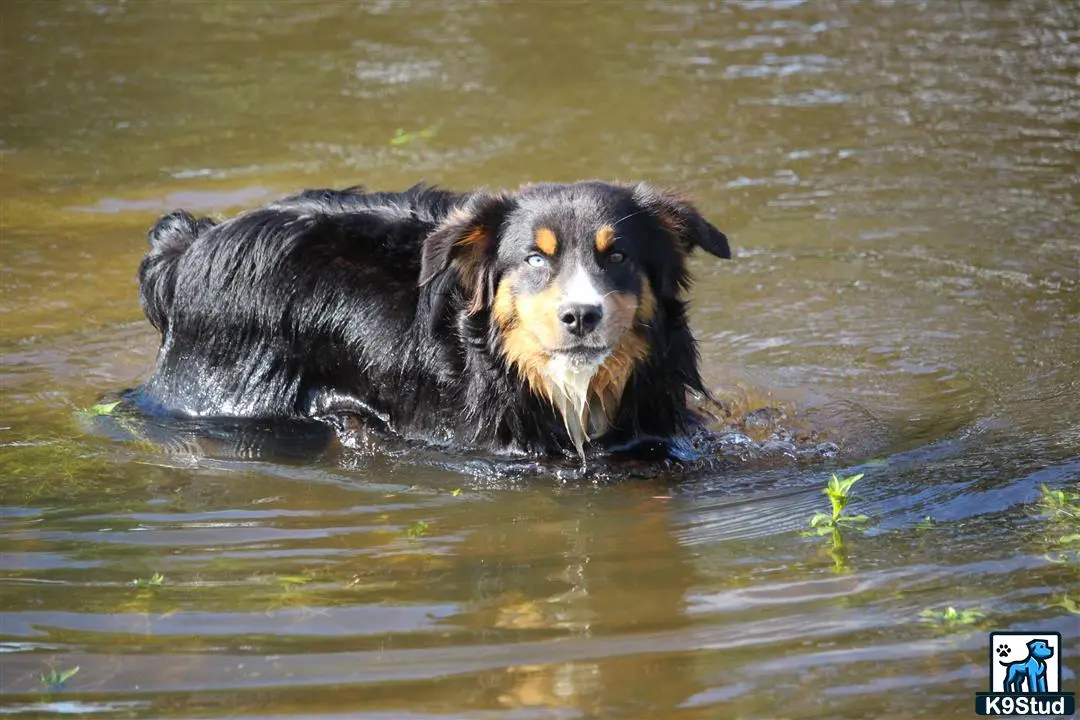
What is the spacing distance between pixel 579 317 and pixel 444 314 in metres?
1.08

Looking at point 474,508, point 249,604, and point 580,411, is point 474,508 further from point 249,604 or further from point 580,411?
point 249,604

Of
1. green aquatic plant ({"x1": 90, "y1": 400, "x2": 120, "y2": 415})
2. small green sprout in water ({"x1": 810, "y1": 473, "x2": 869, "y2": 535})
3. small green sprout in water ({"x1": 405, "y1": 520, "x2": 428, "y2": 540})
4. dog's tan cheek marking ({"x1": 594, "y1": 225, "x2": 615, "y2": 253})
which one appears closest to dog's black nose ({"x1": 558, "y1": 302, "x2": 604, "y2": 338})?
dog's tan cheek marking ({"x1": 594, "y1": 225, "x2": 615, "y2": 253})

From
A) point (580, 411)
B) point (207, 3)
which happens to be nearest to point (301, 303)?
point (580, 411)

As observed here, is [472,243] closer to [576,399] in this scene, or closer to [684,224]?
[576,399]

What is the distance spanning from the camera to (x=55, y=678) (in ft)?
14.3

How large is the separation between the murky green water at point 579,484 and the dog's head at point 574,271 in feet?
1.79

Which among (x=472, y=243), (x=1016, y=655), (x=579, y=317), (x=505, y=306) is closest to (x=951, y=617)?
(x=1016, y=655)

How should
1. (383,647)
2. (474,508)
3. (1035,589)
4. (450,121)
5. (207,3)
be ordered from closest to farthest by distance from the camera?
(383,647)
(1035,589)
(474,508)
(450,121)
(207,3)

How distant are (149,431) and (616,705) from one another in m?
3.61

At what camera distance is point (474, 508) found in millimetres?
5973

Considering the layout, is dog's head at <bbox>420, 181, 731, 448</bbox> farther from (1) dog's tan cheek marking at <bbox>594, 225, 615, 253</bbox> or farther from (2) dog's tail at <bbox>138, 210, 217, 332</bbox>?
(2) dog's tail at <bbox>138, 210, 217, 332</bbox>

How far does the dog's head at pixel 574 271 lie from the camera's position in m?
6.02

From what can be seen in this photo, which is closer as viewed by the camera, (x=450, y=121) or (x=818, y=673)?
(x=818, y=673)

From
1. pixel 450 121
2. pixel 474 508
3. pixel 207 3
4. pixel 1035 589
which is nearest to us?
pixel 1035 589
